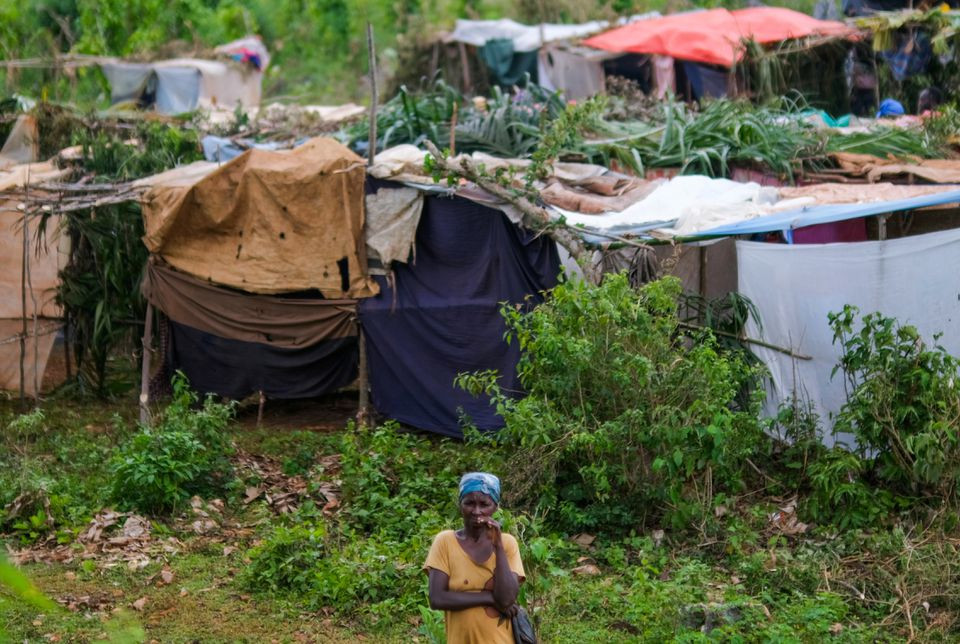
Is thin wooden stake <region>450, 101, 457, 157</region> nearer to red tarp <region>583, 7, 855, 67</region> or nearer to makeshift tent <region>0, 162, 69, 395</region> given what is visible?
makeshift tent <region>0, 162, 69, 395</region>

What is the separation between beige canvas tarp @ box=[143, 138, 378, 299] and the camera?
1013 cm

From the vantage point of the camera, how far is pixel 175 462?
26.2 feet

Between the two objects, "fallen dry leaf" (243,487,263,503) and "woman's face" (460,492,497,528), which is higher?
"woman's face" (460,492,497,528)

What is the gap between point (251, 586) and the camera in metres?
6.63

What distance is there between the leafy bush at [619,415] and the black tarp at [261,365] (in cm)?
349

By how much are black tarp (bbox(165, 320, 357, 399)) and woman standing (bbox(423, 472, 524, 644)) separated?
6.41 metres

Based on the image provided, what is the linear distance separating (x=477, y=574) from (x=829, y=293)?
14.9 feet

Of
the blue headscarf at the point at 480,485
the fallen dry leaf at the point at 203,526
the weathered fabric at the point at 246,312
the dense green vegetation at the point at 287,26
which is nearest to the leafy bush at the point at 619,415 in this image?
the fallen dry leaf at the point at 203,526

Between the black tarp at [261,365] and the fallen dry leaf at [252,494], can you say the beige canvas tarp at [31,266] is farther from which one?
the fallen dry leaf at [252,494]

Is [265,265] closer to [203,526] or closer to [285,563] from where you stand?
[203,526]

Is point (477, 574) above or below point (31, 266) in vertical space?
above

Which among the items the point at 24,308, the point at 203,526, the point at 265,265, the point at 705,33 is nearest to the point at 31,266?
the point at 24,308

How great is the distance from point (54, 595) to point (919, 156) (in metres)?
8.82

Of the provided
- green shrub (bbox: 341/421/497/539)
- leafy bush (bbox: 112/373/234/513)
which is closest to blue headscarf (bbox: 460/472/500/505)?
green shrub (bbox: 341/421/497/539)
